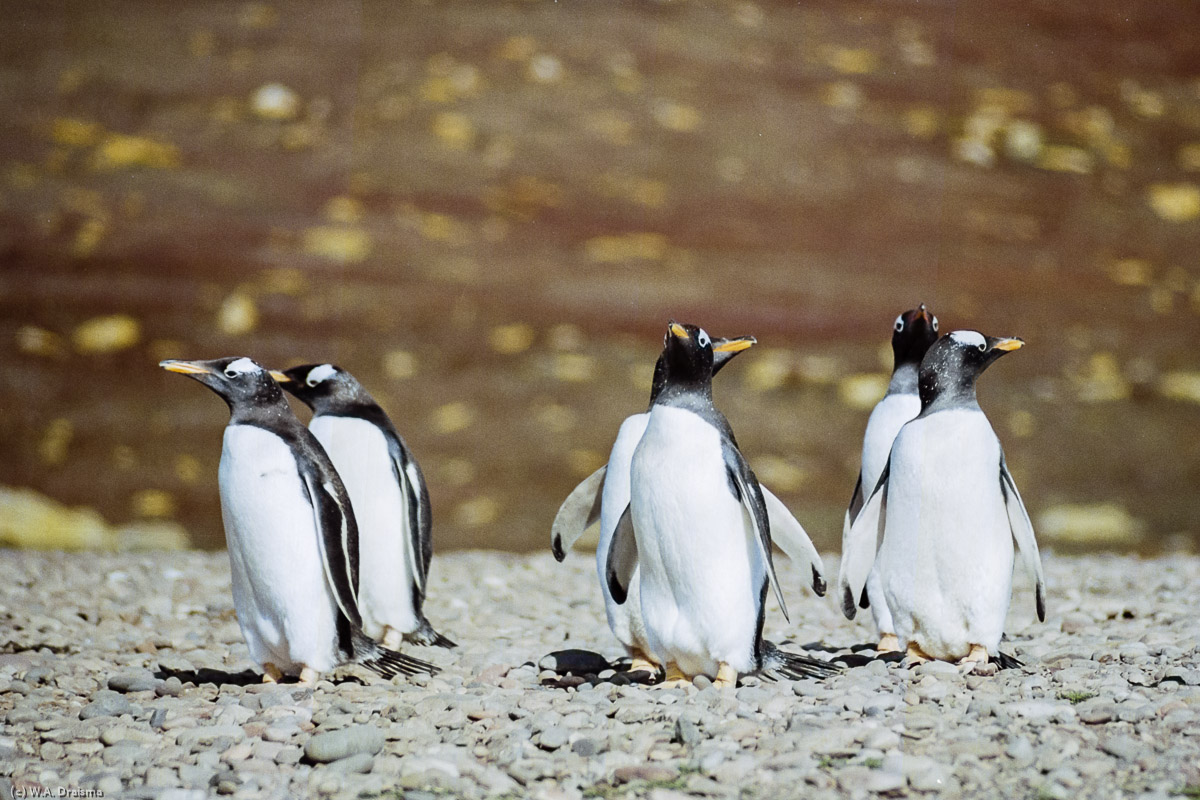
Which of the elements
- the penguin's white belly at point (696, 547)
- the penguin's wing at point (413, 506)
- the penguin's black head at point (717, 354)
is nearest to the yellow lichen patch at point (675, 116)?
the penguin's wing at point (413, 506)

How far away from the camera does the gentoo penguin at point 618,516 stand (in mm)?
3316

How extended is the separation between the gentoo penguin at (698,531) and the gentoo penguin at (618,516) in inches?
4.5

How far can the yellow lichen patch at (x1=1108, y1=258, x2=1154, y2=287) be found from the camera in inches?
274

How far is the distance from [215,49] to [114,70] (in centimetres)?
61

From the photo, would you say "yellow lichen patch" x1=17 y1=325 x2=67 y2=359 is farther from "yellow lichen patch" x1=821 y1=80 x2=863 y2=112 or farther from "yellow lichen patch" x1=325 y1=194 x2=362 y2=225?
"yellow lichen patch" x1=821 y1=80 x2=863 y2=112

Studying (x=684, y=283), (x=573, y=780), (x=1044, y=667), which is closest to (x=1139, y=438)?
(x=684, y=283)

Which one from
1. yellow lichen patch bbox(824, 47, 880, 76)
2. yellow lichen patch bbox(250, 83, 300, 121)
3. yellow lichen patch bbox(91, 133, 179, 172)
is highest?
yellow lichen patch bbox(824, 47, 880, 76)

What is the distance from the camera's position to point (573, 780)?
7.63 ft

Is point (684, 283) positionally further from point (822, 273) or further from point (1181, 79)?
point (1181, 79)

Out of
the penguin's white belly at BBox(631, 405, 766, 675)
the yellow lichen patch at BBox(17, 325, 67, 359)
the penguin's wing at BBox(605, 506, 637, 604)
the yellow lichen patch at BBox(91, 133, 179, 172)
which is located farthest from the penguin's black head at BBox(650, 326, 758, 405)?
the yellow lichen patch at BBox(17, 325, 67, 359)

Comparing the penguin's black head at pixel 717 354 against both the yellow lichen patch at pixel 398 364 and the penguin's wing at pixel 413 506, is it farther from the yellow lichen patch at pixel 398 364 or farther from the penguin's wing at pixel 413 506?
the yellow lichen patch at pixel 398 364

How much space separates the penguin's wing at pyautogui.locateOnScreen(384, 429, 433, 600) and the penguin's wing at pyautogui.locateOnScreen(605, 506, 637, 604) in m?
1.01

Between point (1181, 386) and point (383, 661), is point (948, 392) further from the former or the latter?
point (1181, 386)

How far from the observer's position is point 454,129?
670 centimetres
